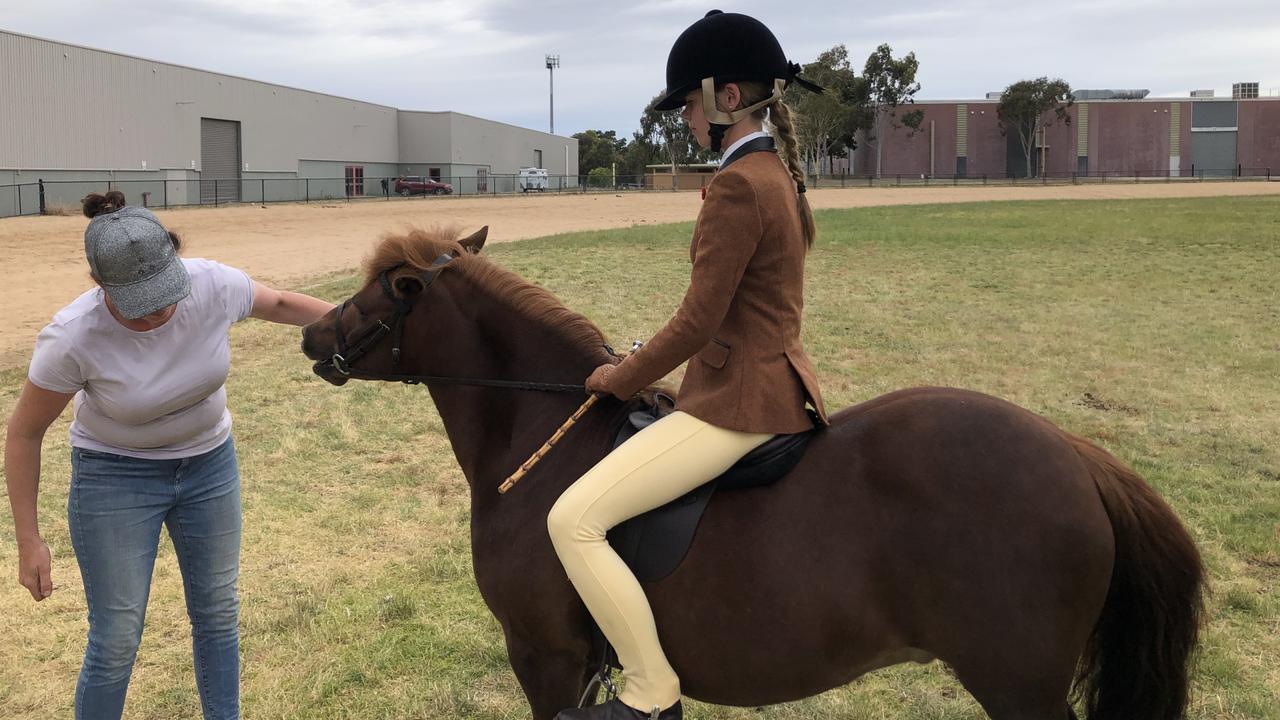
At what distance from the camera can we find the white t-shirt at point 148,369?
331 centimetres

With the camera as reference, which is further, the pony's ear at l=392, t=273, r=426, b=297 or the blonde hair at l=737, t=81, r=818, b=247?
the pony's ear at l=392, t=273, r=426, b=297

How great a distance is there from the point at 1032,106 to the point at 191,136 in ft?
230

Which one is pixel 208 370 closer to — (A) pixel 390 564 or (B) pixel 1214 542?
(A) pixel 390 564

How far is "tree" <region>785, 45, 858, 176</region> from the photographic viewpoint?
74812 millimetres

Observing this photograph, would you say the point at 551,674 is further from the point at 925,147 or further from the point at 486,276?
the point at 925,147

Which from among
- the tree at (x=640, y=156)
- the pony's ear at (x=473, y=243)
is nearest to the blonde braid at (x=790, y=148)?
the pony's ear at (x=473, y=243)

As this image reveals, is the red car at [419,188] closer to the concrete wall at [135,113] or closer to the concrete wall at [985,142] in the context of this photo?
the concrete wall at [135,113]

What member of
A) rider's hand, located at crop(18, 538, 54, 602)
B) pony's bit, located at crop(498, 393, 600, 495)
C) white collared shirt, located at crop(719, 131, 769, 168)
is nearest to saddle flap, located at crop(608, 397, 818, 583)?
pony's bit, located at crop(498, 393, 600, 495)

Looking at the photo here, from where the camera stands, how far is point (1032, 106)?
3364 inches

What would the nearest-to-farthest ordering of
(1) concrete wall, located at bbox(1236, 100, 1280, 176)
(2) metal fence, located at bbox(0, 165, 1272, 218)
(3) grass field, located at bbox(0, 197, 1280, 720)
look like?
(3) grass field, located at bbox(0, 197, 1280, 720), (2) metal fence, located at bbox(0, 165, 1272, 218), (1) concrete wall, located at bbox(1236, 100, 1280, 176)

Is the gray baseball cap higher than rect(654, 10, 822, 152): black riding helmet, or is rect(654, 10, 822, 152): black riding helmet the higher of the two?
rect(654, 10, 822, 152): black riding helmet

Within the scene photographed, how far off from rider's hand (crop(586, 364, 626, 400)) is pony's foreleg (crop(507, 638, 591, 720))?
0.92 metres

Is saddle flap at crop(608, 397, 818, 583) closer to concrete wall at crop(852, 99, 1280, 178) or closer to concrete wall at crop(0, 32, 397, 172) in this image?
concrete wall at crop(0, 32, 397, 172)

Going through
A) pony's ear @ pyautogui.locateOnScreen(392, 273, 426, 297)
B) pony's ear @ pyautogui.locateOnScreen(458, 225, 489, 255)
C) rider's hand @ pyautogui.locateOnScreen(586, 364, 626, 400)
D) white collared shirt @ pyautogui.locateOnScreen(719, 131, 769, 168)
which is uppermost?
white collared shirt @ pyautogui.locateOnScreen(719, 131, 769, 168)
